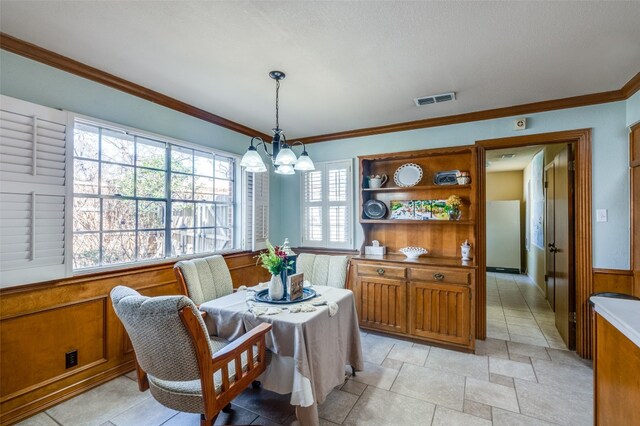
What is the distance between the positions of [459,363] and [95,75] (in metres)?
4.06

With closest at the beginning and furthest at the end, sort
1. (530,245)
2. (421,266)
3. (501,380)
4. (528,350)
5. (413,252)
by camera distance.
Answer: (501,380) < (528,350) < (421,266) < (413,252) < (530,245)

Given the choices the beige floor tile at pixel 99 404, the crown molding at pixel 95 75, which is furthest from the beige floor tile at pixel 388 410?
the crown molding at pixel 95 75

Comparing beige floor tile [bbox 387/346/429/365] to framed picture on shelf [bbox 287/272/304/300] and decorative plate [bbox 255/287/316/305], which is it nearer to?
decorative plate [bbox 255/287/316/305]

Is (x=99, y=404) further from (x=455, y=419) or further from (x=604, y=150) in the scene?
(x=604, y=150)

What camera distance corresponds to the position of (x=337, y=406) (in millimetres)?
2131

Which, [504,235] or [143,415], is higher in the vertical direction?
[504,235]

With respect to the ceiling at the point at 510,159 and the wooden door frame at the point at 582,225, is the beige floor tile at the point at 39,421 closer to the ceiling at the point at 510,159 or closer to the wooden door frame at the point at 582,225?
the wooden door frame at the point at 582,225

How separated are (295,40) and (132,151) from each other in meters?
1.85

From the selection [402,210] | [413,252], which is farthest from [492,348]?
[402,210]

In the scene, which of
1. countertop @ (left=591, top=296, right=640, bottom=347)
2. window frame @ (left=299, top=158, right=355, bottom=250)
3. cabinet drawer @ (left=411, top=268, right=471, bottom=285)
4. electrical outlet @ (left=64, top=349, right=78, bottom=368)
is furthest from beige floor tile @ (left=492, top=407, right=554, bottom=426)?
electrical outlet @ (left=64, top=349, right=78, bottom=368)

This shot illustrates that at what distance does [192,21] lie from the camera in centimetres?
177

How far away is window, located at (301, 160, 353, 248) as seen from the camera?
4047mm

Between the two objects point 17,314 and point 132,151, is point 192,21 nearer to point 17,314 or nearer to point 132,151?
point 132,151

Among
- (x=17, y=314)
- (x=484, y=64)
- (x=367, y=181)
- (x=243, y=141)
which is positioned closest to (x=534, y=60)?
(x=484, y=64)
